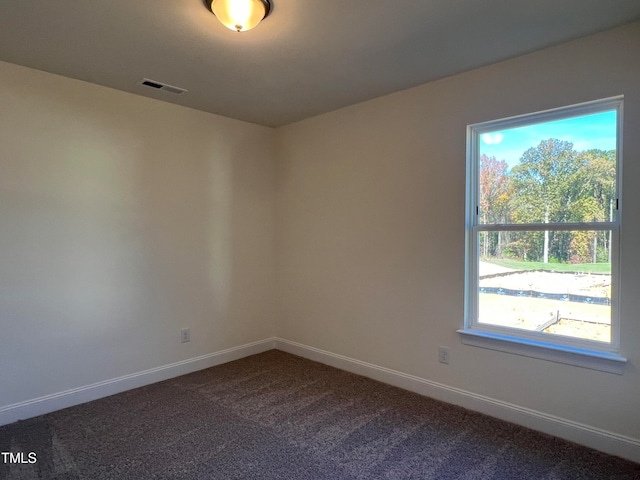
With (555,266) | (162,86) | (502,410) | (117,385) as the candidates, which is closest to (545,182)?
(555,266)

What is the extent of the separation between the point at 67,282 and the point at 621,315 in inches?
145

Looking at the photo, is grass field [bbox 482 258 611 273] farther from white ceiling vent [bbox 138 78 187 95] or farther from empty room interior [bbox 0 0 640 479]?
white ceiling vent [bbox 138 78 187 95]

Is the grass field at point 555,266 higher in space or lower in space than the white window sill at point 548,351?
higher

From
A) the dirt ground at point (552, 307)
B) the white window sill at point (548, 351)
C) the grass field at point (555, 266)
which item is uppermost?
→ the grass field at point (555, 266)

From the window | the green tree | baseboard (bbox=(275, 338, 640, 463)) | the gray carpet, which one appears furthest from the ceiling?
the gray carpet

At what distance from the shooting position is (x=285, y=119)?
3.92 meters

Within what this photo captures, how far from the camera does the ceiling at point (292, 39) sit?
1985 millimetres

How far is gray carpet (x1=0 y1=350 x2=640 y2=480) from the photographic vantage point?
2.09 meters

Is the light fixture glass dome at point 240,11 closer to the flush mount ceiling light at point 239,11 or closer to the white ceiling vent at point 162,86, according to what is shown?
the flush mount ceiling light at point 239,11

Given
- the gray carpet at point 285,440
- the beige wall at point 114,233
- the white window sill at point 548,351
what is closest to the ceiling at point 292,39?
the beige wall at point 114,233

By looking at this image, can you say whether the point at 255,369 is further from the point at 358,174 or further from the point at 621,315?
the point at 621,315

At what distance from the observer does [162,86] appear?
9.91 feet

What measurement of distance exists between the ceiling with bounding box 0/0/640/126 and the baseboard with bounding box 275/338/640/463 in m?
2.34

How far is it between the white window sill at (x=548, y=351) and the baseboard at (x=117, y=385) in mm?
2256
